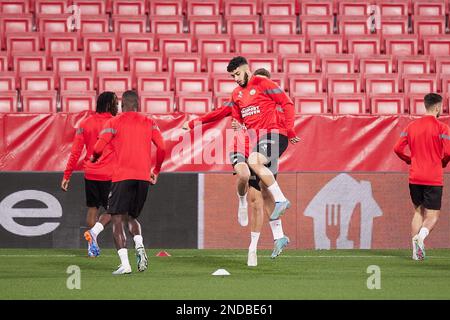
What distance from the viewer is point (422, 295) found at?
7285 mm

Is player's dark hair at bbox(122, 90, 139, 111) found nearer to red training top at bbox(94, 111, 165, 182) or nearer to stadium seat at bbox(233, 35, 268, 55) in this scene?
red training top at bbox(94, 111, 165, 182)

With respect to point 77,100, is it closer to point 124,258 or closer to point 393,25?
point 393,25

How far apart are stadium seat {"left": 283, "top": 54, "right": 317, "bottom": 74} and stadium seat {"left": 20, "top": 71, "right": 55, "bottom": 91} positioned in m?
3.96

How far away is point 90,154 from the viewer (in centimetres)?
1094

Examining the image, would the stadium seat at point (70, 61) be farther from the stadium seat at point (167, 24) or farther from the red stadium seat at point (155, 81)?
the stadium seat at point (167, 24)

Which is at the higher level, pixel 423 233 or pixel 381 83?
pixel 381 83

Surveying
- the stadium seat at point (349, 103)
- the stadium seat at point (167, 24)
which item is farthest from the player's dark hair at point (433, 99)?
the stadium seat at point (167, 24)

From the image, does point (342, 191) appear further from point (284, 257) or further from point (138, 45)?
point (138, 45)

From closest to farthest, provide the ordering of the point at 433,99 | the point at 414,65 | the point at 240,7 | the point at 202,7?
the point at 433,99
the point at 414,65
the point at 202,7
the point at 240,7

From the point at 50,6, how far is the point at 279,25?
4254 mm

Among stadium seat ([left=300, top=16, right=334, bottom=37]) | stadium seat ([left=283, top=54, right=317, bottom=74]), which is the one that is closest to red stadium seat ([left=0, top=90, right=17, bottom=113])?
stadium seat ([left=283, top=54, right=317, bottom=74])

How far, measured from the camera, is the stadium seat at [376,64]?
16844 millimetres

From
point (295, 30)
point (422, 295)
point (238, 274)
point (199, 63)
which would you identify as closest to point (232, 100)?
point (238, 274)

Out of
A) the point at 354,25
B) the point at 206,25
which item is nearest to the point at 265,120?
the point at 206,25
